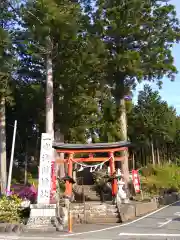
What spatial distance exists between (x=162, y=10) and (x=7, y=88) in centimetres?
1164

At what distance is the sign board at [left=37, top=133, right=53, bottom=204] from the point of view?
13.5 m

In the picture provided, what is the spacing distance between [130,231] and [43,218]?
351 centimetres

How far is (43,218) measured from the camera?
13.0 meters

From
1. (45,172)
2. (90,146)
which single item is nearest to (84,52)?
(90,146)

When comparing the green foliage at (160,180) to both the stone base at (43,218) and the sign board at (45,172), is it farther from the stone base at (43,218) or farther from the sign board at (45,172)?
the stone base at (43,218)

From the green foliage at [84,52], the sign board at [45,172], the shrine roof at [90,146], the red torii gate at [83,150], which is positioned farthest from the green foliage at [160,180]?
the sign board at [45,172]

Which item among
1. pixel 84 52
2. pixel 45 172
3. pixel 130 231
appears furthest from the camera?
pixel 84 52

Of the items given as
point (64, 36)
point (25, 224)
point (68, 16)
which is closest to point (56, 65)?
point (64, 36)

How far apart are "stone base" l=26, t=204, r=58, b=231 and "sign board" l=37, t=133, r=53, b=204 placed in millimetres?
307

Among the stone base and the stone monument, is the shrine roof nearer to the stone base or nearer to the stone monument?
the stone monument

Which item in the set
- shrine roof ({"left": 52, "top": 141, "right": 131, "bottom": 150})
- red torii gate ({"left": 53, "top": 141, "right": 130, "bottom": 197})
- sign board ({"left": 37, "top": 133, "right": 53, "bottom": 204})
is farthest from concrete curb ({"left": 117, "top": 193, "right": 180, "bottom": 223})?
sign board ({"left": 37, "top": 133, "right": 53, "bottom": 204})

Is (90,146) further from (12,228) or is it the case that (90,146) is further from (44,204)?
(12,228)

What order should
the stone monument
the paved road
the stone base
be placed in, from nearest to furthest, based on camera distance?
the paved road < the stone base < the stone monument

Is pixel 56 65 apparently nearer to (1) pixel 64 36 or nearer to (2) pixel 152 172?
(1) pixel 64 36
